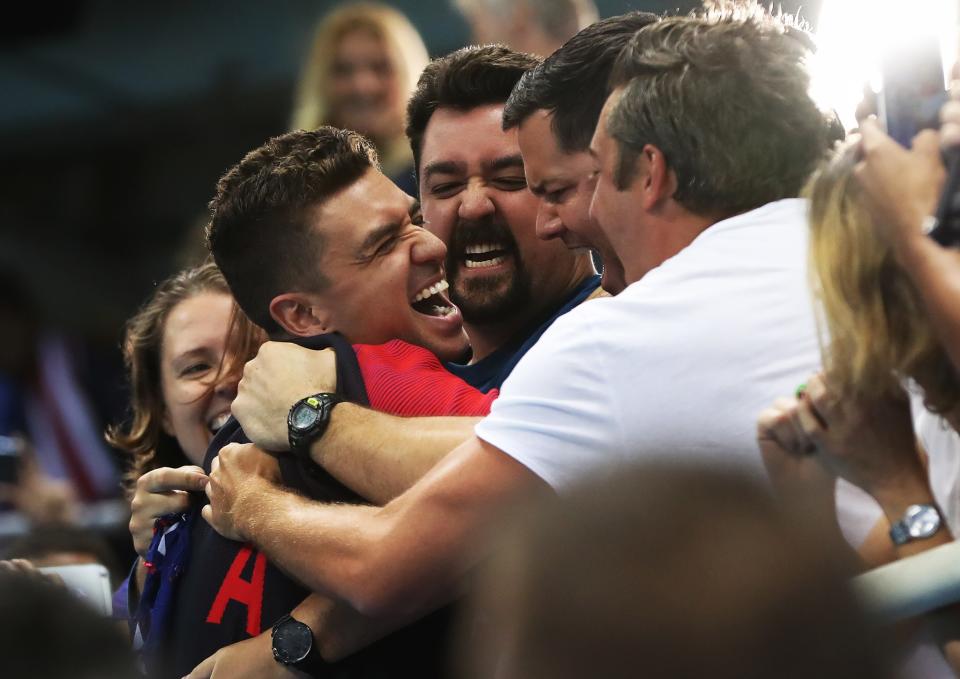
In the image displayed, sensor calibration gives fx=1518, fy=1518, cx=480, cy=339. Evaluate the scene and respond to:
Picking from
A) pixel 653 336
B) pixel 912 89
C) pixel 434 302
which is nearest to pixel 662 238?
pixel 653 336

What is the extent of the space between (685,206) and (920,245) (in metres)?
0.61

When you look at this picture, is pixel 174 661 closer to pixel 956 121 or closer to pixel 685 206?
pixel 685 206

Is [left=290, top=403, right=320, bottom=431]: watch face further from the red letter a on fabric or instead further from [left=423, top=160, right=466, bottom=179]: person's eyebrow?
[left=423, top=160, right=466, bottom=179]: person's eyebrow

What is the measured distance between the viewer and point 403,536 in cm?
202

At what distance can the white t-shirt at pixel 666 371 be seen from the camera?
75.1 inches

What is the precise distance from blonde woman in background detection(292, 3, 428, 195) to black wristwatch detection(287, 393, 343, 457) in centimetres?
183

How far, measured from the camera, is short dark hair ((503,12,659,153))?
2.69 m

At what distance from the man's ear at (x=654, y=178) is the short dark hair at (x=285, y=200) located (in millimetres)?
655

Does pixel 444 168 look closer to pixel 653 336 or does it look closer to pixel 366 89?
pixel 366 89

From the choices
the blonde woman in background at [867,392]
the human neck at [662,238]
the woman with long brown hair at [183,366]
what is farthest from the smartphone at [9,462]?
the blonde woman in background at [867,392]

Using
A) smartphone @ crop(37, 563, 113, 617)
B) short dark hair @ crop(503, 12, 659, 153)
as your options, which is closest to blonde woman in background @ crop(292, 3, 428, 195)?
short dark hair @ crop(503, 12, 659, 153)

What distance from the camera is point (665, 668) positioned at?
102 centimetres

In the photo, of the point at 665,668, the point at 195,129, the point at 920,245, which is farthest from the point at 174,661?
the point at 195,129

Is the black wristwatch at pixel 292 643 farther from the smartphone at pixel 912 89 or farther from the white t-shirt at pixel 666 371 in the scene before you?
the smartphone at pixel 912 89
